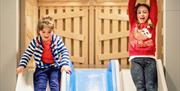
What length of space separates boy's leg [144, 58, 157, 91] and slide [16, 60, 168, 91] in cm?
9

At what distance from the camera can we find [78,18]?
7688 mm

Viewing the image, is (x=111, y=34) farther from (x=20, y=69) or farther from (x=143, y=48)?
(x=20, y=69)

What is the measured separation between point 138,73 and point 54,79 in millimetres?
986

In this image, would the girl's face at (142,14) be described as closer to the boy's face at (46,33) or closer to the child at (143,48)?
the child at (143,48)

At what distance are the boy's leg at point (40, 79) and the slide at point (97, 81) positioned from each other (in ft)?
0.47

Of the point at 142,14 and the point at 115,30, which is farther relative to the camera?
the point at 115,30

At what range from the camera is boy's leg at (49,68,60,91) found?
3.95 meters

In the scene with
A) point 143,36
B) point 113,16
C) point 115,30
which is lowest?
point 143,36

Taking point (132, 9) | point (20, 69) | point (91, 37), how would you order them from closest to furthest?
point (20, 69), point (132, 9), point (91, 37)
